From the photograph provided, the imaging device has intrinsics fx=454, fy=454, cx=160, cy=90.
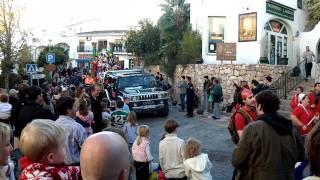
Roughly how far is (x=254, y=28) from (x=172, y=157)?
18844 mm

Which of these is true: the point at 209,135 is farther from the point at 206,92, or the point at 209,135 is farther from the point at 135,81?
the point at 135,81

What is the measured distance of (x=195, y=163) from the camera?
6.08 meters

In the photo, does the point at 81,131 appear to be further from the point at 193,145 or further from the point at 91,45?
the point at 91,45

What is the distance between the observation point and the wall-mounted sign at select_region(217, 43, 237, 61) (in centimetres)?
2440

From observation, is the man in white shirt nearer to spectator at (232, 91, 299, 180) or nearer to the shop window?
the shop window

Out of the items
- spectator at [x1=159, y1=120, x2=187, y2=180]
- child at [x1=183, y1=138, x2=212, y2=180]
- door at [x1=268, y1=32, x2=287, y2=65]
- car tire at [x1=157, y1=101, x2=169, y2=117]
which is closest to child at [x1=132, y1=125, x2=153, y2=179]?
spectator at [x1=159, y1=120, x2=187, y2=180]

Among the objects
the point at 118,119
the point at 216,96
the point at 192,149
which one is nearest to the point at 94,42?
the point at 216,96

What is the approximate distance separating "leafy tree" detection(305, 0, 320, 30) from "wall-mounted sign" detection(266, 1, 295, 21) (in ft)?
3.41

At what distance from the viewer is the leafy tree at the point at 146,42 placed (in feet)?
113

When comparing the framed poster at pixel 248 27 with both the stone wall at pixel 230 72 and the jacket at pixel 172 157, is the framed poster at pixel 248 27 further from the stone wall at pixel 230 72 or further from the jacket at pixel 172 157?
the jacket at pixel 172 157

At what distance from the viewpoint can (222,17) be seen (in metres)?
26.3

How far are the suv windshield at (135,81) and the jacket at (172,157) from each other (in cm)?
1403

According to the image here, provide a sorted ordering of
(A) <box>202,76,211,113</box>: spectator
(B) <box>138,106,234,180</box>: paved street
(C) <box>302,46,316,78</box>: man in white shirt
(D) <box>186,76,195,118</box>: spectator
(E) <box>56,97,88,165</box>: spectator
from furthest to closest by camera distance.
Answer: (C) <box>302,46,316,78</box>: man in white shirt → (A) <box>202,76,211,113</box>: spectator → (D) <box>186,76,195,118</box>: spectator → (B) <box>138,106,234,180</box>: paved street → (E) <box>56,97,88,165</box>: spectator

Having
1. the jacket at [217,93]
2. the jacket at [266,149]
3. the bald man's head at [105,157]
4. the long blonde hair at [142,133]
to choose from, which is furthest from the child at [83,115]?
the jacket at [217,93]
